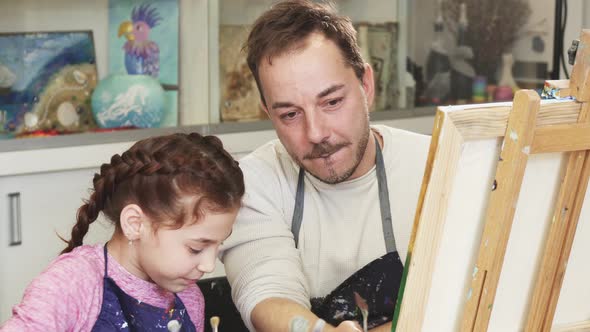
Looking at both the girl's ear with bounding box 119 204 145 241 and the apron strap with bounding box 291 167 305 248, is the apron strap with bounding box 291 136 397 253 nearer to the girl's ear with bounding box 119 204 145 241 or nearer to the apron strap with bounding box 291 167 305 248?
the apron strap with bounding box 291 167 305 248

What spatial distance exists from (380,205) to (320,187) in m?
0.12

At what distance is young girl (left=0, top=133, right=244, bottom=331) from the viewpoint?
1.46m

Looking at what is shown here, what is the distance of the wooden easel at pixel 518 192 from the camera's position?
1.11 m

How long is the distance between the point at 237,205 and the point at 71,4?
1691mm

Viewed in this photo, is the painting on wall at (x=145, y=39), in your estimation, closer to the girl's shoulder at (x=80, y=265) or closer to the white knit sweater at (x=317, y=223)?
the white knit sweater at (x=317, y=223)

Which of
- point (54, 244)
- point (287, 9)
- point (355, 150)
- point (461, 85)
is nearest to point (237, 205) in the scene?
point (355, 150)

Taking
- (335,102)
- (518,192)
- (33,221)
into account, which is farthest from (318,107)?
(33,221)

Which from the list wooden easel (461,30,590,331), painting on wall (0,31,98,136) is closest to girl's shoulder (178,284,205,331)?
wooden easel (461,30,590,331)

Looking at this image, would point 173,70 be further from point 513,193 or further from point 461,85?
point 513,193

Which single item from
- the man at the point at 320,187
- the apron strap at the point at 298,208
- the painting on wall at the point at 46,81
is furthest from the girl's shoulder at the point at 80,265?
the painting on wall at the point at 46,81

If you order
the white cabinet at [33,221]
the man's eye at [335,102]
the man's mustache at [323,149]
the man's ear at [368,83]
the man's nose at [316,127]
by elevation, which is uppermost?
the man's ear at [368,83]

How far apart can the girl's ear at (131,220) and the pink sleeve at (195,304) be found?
189 millimetres

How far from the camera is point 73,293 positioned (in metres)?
1.39

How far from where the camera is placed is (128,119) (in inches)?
119
